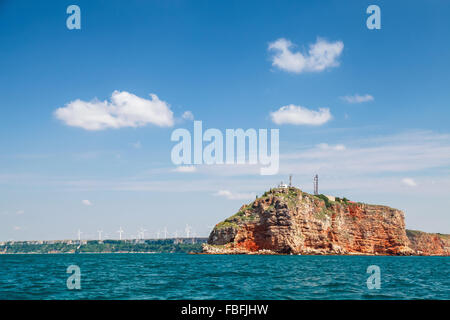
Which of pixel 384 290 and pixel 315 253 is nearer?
pixel 384 290

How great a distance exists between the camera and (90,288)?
38.6 metres
